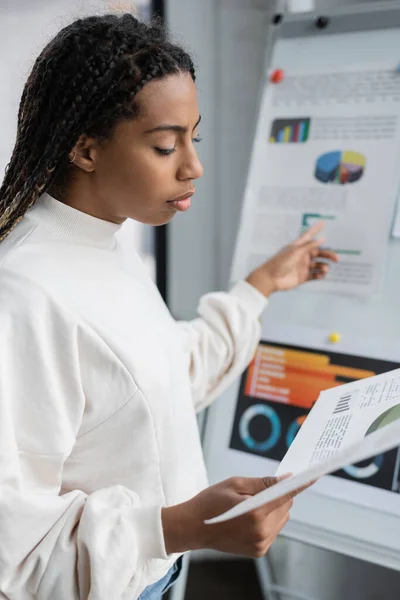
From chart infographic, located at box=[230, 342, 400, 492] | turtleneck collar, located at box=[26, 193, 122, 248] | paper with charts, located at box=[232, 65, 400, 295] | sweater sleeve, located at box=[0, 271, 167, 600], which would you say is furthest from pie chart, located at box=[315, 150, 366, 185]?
sweater sleeve, located at box=[0, 271, 167, 600]

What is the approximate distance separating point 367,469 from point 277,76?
0.80m

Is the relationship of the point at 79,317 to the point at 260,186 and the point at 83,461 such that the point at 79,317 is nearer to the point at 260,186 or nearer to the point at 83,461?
the point at 83,461

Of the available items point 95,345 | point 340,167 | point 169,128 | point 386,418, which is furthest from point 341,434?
point 340,167

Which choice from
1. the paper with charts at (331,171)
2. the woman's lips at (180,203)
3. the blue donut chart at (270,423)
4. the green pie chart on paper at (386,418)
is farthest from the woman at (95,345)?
the paper with charts at (331,171)

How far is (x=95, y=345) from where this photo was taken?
68cm

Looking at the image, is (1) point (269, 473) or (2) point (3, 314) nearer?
(2) point (3, 314)

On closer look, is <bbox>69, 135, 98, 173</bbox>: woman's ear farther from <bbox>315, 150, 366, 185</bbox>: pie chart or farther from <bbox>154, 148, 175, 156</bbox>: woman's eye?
<bbox>315, 150, 366, 185</bbox>: pie chart

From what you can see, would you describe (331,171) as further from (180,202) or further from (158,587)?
(158,587)

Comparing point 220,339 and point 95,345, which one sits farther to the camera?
point 220,339

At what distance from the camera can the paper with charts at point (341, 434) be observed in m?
0.50

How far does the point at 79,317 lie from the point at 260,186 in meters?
0.68

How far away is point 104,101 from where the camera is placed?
665mm

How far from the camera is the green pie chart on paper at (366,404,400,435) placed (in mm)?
556

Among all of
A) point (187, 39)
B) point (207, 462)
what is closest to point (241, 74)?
point (187, 39)
